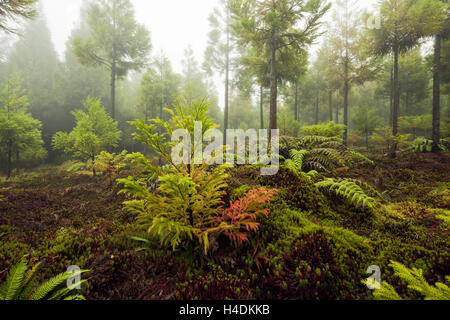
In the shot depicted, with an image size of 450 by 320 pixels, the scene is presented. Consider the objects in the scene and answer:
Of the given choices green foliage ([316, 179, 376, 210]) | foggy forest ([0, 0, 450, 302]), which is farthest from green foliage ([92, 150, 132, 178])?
green foliage ([316, 179, 376, 210])

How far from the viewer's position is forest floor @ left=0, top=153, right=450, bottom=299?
1903mm

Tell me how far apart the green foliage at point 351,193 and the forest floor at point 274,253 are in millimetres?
185

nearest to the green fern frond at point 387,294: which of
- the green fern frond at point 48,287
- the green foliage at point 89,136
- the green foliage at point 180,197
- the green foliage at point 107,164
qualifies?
the green foliage at point 180,197

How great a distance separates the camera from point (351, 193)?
12.7 ft

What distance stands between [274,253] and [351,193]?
2687 mm

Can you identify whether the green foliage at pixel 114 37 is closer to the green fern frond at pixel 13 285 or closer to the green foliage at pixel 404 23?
the green foliage at pixel 404 23

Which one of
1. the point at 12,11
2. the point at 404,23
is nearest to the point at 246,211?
the point at 12,11

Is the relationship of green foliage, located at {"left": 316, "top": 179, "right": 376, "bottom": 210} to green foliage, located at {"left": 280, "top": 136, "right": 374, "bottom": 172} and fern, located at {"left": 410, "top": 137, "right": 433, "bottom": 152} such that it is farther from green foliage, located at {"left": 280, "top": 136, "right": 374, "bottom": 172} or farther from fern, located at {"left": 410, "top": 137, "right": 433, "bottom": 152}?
fern, located at {"left": 410, "top": 137, "right": 433, "bottom": 152}

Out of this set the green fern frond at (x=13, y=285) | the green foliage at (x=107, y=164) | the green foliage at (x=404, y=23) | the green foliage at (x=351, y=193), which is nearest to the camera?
the green fern frond at (x=13, y=285)

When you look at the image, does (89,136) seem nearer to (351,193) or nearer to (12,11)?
(12,11)

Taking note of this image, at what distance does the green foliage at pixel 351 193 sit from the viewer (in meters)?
3.33

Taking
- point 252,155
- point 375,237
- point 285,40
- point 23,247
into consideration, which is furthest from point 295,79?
point 23,247

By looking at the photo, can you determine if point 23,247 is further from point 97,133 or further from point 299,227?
point 97,133

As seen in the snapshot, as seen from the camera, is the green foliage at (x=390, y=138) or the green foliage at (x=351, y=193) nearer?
the green foliage at (x=351, y=193)
